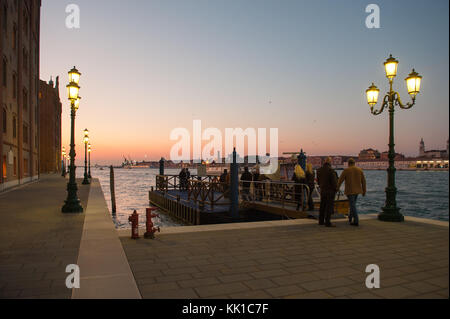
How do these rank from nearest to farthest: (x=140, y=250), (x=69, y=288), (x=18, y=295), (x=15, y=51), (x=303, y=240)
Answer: (x=18, y=295) < (x=69, y=288) < (x=140, y=250) < (x=303, y=240) < (x=15, y=51)

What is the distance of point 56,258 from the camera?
6.35 meters

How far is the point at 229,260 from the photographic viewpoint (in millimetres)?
6148

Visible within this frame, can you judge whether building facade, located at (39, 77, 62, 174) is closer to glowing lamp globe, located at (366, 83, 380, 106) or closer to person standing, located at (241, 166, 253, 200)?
person standing, located at (241, 166, 253, 200)

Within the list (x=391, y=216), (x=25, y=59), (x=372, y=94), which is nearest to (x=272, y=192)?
(x=372, y=94)

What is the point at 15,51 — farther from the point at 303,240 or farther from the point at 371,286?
the point at 371,286

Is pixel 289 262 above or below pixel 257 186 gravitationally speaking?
below

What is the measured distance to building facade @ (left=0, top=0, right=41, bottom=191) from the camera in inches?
951

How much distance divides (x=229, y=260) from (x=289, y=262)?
3.34 feet

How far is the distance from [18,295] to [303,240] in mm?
5486

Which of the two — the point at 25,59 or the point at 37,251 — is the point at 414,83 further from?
the point at 25,59

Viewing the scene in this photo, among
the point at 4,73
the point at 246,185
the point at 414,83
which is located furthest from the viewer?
the point at 4,73

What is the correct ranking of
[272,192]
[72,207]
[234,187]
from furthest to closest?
[272,192] → [234,187] → [72,207]

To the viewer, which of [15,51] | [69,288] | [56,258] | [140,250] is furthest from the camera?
[15,51]
